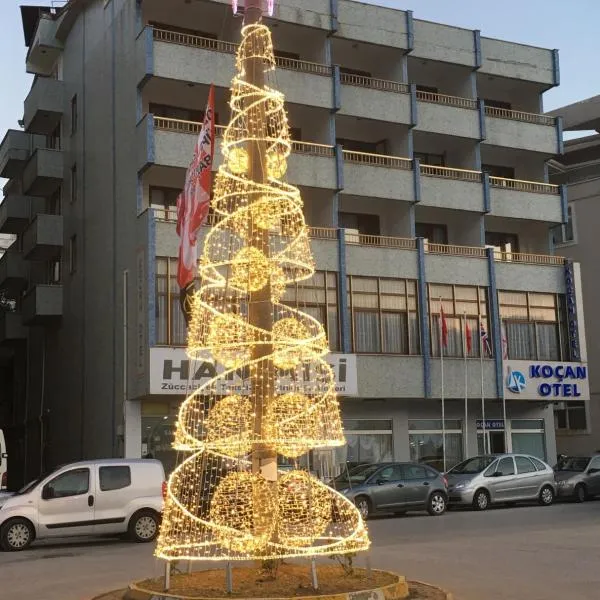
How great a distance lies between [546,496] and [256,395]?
782 inches

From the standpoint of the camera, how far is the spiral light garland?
11.0 m

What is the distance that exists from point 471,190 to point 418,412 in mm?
8516

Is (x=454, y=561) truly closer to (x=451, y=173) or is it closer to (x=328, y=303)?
(x=328, y=303)

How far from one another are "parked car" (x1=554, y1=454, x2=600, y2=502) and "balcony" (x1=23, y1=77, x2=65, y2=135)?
79.3 ft

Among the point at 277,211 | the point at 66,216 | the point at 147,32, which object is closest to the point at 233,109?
the point at 277,211

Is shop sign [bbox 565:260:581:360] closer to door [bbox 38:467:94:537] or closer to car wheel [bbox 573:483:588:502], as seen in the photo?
car wheel [bbox 573:483:588:502]

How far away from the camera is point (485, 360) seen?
35.3 meters

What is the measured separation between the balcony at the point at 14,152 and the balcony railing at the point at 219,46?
41.7 feet

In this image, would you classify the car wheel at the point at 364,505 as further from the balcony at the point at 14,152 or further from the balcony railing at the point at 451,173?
the balcony at the point at 14,152

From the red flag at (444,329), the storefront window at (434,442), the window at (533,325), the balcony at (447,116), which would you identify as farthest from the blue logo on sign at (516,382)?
the balcony at (447,116)

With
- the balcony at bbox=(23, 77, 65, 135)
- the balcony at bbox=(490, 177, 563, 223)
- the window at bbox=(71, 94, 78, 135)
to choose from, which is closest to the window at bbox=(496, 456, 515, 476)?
the balcony at bbox=(490, 177, 563, 223)

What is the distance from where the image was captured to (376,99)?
3544 cm

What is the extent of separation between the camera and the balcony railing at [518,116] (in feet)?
127

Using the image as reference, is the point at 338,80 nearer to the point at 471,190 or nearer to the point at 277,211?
the point at 471,190
